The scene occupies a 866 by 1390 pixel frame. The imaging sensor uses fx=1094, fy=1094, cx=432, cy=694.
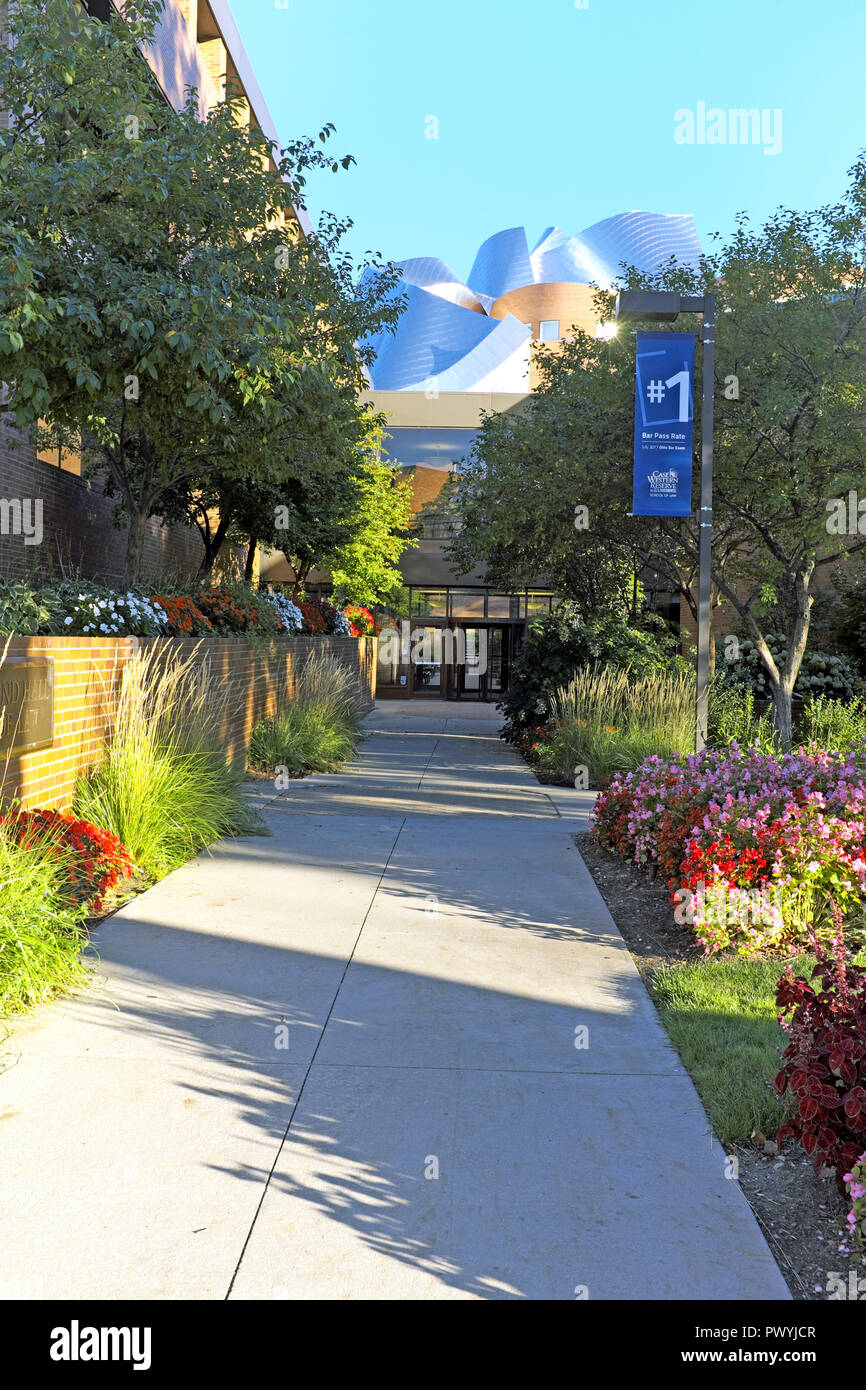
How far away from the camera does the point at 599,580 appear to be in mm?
22969

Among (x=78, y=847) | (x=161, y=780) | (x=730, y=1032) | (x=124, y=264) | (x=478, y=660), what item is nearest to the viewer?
(x=730, y=1032)

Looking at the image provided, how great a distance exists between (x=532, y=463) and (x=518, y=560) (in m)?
4.19

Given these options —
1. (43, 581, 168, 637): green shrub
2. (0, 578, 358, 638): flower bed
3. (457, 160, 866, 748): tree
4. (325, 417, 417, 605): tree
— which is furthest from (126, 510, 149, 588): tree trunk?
(325, 417, 417, 605): tree

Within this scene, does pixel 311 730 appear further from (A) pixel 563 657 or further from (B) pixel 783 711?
(B) pixel 783 711

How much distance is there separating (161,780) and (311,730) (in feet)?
21.6

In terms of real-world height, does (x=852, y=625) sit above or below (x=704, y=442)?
below

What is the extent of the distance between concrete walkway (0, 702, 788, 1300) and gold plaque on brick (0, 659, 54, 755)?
1.14m

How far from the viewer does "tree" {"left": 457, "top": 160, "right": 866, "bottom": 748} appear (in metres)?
12.3

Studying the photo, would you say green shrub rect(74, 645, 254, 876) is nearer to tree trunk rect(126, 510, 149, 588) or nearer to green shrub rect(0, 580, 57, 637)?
green shrub rect(0, 580, 57, 637)

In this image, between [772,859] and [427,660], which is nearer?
[772,859]

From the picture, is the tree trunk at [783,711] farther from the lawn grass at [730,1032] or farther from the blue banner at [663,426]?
the lawn grass at [730,1032]

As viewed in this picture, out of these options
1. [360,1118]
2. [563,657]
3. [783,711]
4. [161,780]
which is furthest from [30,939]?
[563,657]

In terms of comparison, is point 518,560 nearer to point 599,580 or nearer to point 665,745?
point 599,580

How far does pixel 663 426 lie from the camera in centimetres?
1037
